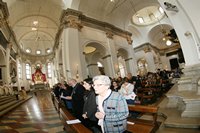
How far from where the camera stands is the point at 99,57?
19.5 m

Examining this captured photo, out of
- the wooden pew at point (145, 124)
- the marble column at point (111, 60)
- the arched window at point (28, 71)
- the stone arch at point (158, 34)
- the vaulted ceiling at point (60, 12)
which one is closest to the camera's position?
the wooden pew at point (145, 124)

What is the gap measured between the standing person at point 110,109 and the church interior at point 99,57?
476mm

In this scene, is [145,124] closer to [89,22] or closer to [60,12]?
[89,22]

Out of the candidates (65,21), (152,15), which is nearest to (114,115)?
(65,21)

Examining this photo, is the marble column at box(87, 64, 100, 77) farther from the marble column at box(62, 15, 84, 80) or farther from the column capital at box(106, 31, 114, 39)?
the marble column at box(62, 15, 84, 80)

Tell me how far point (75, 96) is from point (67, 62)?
31.4 ft

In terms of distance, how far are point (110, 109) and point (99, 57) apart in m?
17.8

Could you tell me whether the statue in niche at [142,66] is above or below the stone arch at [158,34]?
below

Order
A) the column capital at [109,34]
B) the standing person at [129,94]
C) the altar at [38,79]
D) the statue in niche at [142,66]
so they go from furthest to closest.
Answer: the altar at [38,79], the statue in niche at [142,66], the column capital at [109,34], the standing person at [129,94]

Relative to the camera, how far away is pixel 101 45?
15555mm

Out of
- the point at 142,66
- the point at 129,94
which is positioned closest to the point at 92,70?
the point at 142,66

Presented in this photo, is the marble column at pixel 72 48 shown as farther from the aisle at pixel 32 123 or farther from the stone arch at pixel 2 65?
the stone arch at pixel 2 65

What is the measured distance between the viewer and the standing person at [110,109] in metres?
1.80

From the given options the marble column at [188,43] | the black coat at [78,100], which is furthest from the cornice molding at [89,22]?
the black coat at [78,100]
